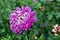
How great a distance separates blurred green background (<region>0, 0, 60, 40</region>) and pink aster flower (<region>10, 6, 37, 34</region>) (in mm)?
74

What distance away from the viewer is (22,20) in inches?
90.6

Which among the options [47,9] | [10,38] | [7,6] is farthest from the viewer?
[7,6]

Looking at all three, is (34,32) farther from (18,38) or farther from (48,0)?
(48,0)

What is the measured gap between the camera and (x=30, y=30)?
2371 mm

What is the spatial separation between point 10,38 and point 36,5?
454mm

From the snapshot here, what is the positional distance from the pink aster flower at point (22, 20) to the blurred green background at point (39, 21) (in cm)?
7

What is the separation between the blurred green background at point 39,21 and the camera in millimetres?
2309

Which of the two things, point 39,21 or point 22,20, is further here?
point 39,21

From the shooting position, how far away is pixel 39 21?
7.92 ft

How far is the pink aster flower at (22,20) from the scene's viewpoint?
2270 mm

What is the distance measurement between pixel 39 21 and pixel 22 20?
20 cm

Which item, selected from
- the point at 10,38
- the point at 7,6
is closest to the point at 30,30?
the point at 10,38

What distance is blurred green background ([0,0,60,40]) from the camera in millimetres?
2309

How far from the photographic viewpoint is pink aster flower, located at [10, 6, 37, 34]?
2.27 m
